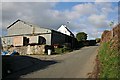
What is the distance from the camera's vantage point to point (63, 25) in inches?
3516

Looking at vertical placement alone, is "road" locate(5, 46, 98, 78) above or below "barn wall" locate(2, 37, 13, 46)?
A: below

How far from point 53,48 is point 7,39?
16359 mm

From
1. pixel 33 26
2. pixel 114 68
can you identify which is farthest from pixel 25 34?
pixel 114 68

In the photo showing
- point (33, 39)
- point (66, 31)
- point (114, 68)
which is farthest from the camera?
point (66, 31)

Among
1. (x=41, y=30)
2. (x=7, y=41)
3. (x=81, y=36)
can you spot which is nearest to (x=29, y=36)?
(x=41, y=30)

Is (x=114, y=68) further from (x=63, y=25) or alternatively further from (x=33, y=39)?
(x=63, y=25)

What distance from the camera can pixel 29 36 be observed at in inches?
2179

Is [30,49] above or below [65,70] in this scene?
above

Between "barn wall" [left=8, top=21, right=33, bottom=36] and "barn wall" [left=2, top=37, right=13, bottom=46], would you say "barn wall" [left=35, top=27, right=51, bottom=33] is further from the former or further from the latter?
"barn wall" [left=2, top=37, right=13, bottom=46]

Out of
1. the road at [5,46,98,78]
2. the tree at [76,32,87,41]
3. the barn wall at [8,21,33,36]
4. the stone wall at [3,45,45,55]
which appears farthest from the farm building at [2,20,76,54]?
the road at [5,46,98,78]

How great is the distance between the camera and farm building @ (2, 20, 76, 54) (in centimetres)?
5312

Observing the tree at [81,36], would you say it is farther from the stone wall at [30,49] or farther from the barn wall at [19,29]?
the stone wall at [30,49]

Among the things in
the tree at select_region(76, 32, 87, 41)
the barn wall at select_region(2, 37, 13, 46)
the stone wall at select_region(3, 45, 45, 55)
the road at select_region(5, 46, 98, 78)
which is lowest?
the road at select_region(5, 46, 98, 78)

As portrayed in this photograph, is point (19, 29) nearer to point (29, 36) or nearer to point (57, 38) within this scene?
point (29, 36)
